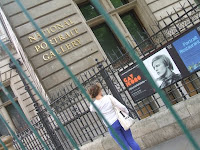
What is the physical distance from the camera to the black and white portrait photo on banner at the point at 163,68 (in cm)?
579

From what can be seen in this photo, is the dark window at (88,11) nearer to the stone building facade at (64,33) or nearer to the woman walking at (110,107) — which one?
the stone building facade at (64,33)

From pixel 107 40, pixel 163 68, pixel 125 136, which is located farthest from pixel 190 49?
pixel 107 40

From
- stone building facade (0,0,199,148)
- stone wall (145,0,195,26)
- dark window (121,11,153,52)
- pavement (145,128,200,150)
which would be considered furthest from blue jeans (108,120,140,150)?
dark window (121,11,153,52)

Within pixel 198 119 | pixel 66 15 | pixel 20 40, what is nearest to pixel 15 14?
pixel 20 40

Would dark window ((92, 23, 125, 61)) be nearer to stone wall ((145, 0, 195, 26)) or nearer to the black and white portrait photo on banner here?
stone wall ((145, 0, 195, 26))

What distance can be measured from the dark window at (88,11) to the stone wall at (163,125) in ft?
29.4

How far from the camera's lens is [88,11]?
14359 mm

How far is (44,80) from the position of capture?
11.4 metres

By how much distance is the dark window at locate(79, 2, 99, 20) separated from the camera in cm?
1423

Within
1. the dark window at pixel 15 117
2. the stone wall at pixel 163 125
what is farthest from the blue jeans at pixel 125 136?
the dark window at pixel 15 117

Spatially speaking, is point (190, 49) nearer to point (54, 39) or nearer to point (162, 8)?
point (54, 39)

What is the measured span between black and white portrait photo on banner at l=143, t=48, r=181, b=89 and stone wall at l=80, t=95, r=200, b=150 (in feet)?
Result: 1.91

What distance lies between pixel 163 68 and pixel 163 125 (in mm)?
1270

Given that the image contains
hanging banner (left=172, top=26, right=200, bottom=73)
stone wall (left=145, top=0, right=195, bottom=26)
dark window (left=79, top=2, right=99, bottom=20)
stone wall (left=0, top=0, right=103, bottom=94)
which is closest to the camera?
hanging banner (left=172, top=26, right=200, bottom=73)
